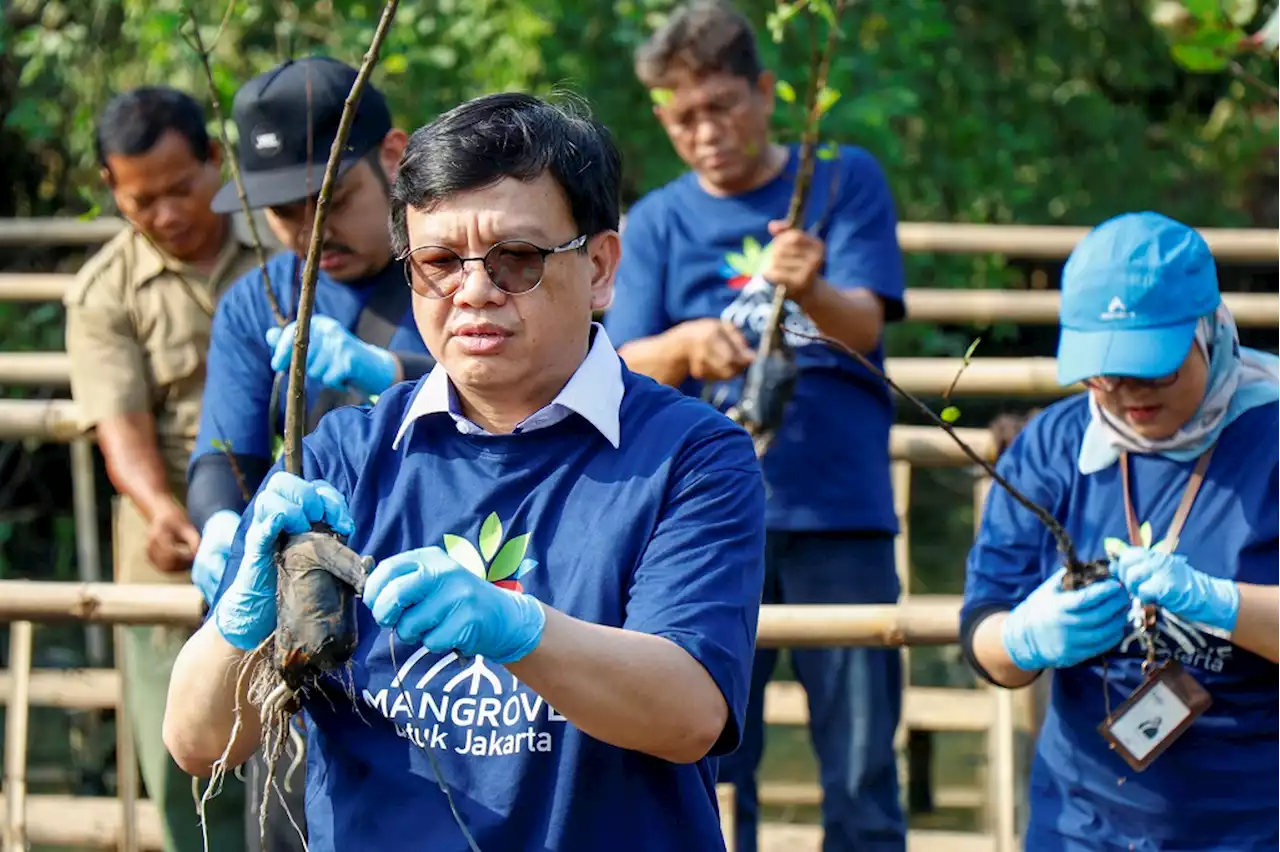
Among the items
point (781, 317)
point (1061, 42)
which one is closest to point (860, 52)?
point (1061, 42)

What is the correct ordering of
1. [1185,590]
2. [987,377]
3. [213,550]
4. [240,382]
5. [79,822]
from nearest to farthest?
1. [1185,590]
2. [213,550]
3. [240,382]
4. [987,377]
5. [79,822]

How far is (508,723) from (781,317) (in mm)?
1777

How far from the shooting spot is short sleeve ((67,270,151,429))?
3979mm

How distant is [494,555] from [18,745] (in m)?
2.91

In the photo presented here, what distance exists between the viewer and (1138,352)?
9.33 feet

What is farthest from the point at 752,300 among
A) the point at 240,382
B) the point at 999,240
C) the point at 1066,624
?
the point at 999,240

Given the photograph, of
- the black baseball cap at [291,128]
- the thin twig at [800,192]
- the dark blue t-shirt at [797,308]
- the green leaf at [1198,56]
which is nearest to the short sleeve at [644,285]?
the dark blue t-shirt at [797,308]

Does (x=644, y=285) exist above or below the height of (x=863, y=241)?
below

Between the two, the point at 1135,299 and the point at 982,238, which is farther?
the point at 982,238

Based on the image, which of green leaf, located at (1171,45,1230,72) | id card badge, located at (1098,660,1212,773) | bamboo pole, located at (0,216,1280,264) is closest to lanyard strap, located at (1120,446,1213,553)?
id card badge, located at (1098,660,1212,773)

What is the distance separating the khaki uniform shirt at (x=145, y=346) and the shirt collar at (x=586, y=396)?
1.98m

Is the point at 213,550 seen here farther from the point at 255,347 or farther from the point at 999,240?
the point at 999,240

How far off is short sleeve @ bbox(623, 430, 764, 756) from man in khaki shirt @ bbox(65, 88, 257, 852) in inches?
82.4

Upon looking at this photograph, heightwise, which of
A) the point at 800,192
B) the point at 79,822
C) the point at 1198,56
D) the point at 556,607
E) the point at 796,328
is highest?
the point at 1198,56
